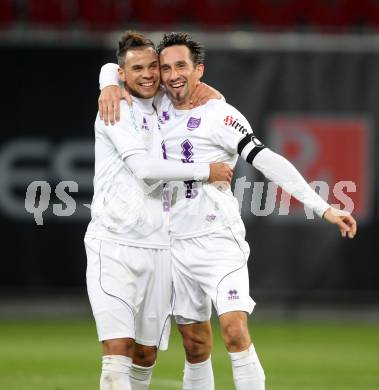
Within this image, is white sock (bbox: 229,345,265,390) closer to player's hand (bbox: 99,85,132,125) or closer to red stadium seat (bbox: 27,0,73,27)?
player's hand (bbox: 99,85,132,125)

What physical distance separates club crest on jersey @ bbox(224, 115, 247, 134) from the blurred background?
5.38 meters

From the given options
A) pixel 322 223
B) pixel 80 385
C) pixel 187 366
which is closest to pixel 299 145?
pixel 322 223

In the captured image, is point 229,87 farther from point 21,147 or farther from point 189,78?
point 189,78

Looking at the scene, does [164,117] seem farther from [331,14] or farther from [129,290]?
[331,14]

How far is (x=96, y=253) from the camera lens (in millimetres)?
6156

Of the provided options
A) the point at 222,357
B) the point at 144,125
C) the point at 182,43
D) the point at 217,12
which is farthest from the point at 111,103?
the point at 217,12

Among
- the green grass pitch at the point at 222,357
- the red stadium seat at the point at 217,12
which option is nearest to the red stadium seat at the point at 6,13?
the red stadium seat at the point at 217,12

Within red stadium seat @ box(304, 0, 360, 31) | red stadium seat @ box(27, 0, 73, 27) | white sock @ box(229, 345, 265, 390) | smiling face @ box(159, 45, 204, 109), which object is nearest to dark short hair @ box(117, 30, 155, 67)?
smiling face @ box(159, 45, 204, 109)

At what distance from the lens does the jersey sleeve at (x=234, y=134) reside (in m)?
6.32

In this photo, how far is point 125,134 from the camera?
613 cm

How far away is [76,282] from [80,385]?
13.5 feet

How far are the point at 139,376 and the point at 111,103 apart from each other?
1665 millimetres

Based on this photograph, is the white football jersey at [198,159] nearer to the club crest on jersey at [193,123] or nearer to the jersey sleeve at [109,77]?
the club crest on jersey at [193,123]

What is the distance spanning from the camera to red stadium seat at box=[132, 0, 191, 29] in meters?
14.1
